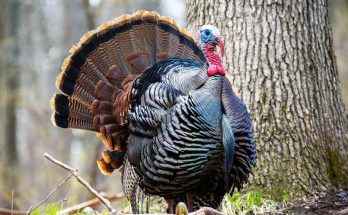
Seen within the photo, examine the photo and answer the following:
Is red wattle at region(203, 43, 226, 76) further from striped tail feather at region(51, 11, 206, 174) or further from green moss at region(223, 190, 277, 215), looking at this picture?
green moss at region(223, 190, 277, 215)

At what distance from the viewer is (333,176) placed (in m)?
5.35

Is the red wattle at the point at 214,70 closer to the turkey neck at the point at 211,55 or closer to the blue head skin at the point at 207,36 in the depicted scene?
the turkey neck at the point at 211,55

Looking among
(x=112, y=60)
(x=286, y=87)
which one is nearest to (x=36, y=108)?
(x=112, y=60)

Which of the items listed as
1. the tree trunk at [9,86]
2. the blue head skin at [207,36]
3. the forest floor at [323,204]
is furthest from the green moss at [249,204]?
the tree trunk at [9,86]

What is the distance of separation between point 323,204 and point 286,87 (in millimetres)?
1100

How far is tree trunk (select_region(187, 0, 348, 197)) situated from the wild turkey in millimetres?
478

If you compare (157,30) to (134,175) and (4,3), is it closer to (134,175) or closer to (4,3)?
(134,175)

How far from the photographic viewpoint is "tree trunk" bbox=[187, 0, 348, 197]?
5219mm

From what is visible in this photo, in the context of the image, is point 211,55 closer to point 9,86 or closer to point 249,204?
point 249,204

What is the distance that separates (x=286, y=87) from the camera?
208 inches

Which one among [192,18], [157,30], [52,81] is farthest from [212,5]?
[52,81]

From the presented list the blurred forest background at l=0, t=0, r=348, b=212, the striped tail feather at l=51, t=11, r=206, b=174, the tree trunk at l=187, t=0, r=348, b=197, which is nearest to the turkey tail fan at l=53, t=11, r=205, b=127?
the striped tail feather at l=51, t=11, r=206, b=174

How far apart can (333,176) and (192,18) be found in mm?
2025

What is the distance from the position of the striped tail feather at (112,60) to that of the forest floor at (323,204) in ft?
5.13
